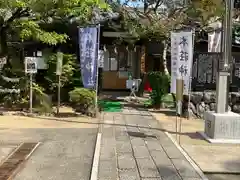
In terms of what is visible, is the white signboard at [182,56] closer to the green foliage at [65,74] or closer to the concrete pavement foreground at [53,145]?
the concrete pavement foreground at [53,145]

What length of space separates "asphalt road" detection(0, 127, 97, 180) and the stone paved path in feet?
1.02

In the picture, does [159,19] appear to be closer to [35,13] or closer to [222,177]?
[35,13]

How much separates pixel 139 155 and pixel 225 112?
3.02 m

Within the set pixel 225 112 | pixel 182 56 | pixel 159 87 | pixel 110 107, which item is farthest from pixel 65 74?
pixel 225 112

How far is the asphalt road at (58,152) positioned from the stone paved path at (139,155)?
31 centimetres

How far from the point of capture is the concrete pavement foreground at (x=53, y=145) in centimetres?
627

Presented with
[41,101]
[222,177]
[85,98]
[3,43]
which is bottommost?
[222,177]

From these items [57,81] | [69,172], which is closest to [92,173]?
[69,172]

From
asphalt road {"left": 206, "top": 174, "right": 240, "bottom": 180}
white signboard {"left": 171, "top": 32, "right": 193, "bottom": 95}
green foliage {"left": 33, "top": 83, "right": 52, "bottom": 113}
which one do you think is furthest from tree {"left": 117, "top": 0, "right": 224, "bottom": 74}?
asphalt road {"left": 206, "top": 174, "right": 240, "bottom": 180}

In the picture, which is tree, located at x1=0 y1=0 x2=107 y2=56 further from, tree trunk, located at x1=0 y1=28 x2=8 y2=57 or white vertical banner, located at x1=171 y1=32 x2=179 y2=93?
white vertical banner, located at x1=171 y1=32 x2=179 y2=93

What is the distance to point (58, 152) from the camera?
7719 mm

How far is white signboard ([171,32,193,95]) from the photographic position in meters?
12.7

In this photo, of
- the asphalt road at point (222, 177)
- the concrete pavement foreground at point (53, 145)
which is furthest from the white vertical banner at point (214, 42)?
the asphalt road at point (222, 177)

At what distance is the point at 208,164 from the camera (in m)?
6.93
